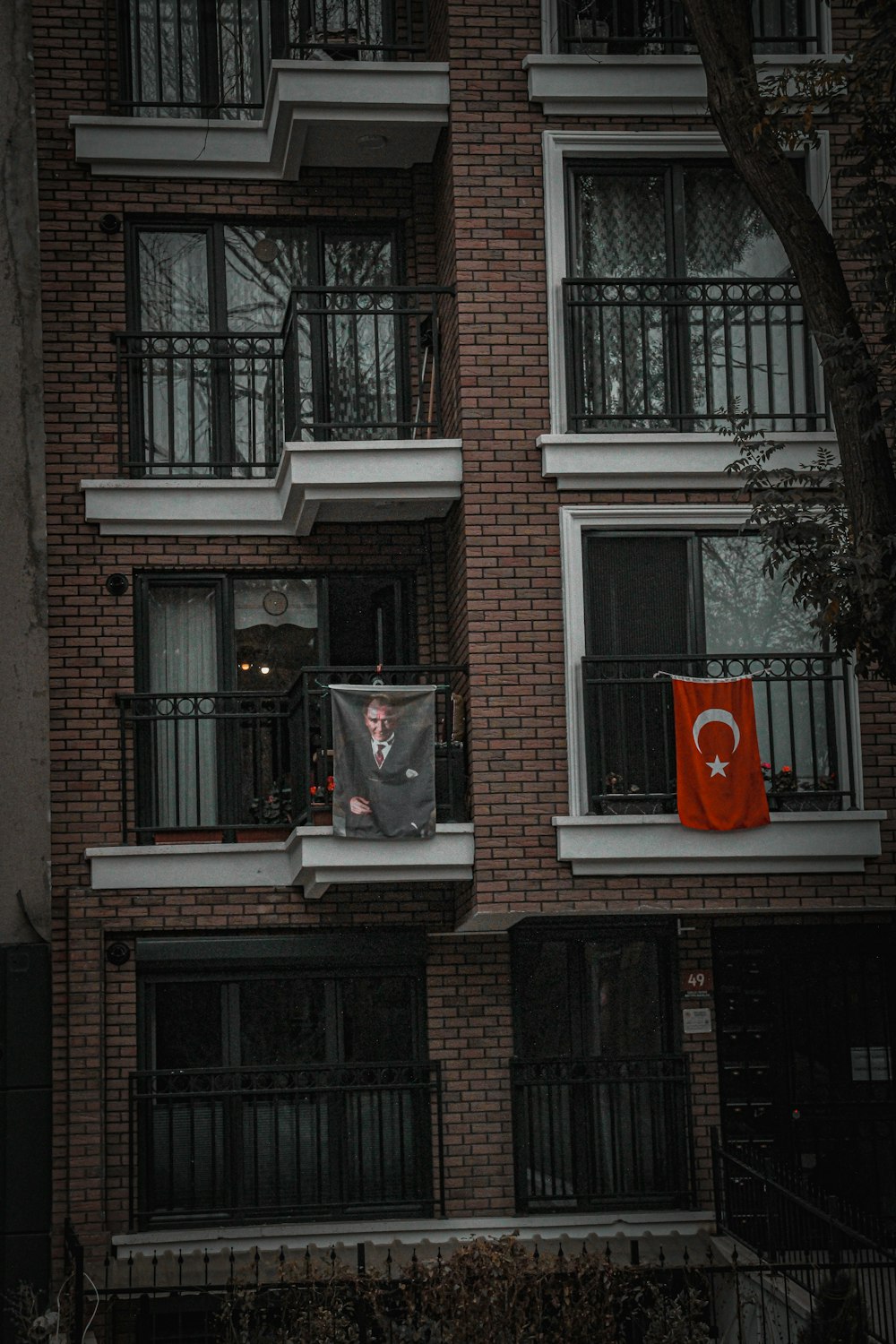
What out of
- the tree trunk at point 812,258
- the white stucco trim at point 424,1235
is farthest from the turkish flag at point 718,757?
the white stucco trim at point 424,1235

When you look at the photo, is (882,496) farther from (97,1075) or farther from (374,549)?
(97,1075)

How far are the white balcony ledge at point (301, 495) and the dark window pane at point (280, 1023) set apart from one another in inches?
155

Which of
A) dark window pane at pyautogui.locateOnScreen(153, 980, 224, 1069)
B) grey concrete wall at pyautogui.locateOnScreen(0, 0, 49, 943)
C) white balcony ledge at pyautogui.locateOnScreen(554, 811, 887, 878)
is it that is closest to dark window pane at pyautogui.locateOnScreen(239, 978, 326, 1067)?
dark window pane at pyautogui.locateOnScreen(153, 980, 224, 1069)

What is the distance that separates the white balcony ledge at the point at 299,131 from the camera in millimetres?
15477

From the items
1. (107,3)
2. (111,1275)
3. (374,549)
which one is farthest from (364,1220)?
(107,3)

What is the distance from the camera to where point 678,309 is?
15539 millimetres

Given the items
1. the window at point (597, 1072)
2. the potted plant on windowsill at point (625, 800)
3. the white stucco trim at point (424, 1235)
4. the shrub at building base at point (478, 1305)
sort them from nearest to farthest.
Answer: the shrub at building base at point (478, 1305) → the potted plant on windowsill at point (625, 800) → the white stucco trim at point (424, 1235) → the window at point (597, 1072)

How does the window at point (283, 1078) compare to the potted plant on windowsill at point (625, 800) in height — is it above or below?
below

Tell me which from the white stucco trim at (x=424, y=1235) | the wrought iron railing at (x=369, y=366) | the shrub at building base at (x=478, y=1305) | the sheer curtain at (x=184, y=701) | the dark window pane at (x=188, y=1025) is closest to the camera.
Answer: the shrub at building base at (x=478, y=1305)

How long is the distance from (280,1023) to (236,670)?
10.1 ft

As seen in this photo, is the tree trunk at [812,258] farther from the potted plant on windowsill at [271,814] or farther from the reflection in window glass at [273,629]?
the potted plant on windowsill at [271,814]

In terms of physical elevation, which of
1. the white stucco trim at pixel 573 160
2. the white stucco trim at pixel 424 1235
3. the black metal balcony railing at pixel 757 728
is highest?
the white stucco trim at pixel 573 160

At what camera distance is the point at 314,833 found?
1448 centimetres

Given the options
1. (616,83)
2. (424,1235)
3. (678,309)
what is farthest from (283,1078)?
(616,83)
